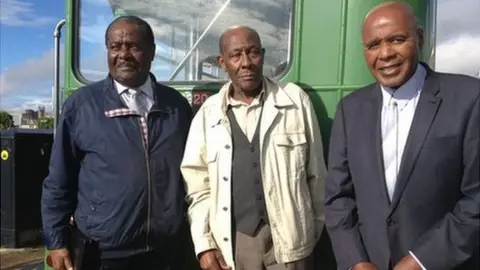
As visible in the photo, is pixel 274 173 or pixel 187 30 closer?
pixel 274 173

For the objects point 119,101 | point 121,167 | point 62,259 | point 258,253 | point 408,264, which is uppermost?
point 119,101

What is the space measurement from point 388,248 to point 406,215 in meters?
0.14

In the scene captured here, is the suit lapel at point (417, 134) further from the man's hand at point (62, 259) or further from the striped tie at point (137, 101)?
the man's hand at point (62, 259)

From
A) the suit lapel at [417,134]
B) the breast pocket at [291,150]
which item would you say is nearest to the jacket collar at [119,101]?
the breast pocket at [291,150]

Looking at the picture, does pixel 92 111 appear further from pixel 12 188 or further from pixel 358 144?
pixel 12 188

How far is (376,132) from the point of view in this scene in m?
1.91

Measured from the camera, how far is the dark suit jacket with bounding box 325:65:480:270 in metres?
1.76

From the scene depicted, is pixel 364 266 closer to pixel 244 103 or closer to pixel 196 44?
pixel 244 103

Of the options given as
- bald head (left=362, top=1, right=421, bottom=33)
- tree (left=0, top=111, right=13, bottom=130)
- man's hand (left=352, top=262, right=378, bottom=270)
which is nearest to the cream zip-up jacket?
man's hand (left=352, top=262, right=378, bottom=270)

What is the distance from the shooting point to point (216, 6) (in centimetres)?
273

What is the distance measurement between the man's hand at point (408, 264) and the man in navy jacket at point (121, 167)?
1.03 meters

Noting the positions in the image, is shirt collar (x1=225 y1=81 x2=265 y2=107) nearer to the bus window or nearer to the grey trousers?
the bus window

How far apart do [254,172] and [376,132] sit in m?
0.58

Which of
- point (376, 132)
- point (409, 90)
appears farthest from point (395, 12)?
point (376, 132)
